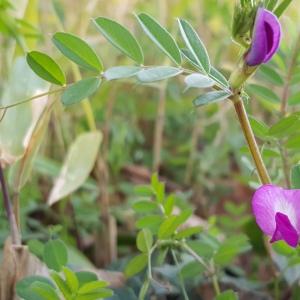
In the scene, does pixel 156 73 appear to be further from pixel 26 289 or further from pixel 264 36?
pixel 26 289

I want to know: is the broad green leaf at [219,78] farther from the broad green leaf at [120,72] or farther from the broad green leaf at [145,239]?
the broad green leaf at [145,239]

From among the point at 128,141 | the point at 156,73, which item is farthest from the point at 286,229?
the point at 128,141

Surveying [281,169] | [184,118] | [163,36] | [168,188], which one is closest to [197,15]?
[184,118]

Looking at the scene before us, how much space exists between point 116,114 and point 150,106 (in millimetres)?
60

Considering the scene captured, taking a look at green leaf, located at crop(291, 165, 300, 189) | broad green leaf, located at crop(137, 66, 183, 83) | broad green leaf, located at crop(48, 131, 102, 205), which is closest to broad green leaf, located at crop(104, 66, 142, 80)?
broad green leaf, located at crop(137, 66, 183, 83)

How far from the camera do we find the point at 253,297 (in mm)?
624

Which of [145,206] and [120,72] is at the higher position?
[120,72]

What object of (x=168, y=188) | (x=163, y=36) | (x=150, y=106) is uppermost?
(x=163, y=36)

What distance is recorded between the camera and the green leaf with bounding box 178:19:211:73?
39 centimetres

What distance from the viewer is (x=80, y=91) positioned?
40 cm

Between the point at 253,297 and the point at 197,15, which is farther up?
the point at 197,15

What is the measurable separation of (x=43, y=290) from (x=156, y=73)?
0.16 meters

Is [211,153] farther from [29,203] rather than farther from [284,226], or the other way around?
[284,226]

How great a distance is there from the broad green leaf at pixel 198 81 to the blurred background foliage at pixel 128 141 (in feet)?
0.31
